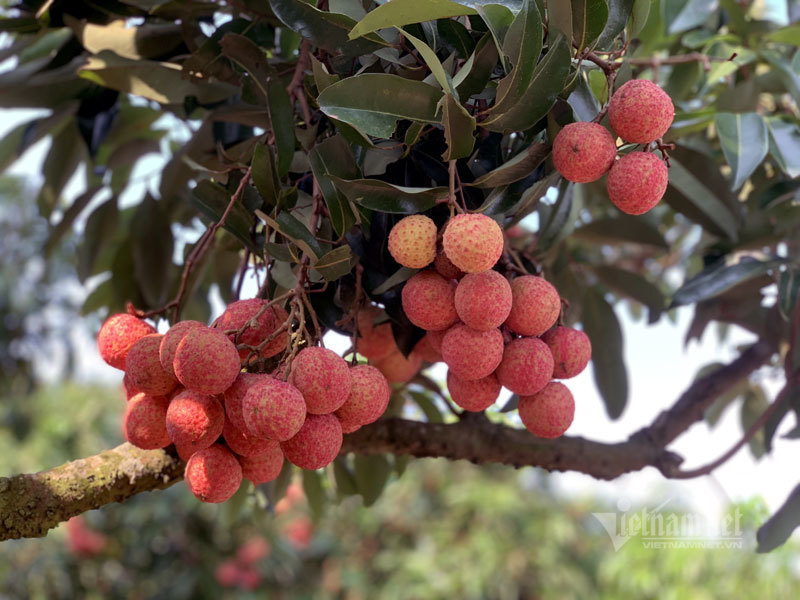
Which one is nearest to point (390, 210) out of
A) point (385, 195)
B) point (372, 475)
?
point (385, 195)

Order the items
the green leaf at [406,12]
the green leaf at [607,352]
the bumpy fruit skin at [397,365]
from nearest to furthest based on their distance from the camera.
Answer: the green leaf at [406,12] < the bumpy fruit skin at [397,365] < the green leaf at [607,352]

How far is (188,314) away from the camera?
1.30 meters

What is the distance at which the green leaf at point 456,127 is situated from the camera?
0.53 metres

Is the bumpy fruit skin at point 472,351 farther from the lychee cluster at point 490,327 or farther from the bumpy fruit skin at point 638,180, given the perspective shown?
the bumpy fruit skin at point 638,180

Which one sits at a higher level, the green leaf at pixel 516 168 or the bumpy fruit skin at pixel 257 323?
the green leaf at pixel 516 168

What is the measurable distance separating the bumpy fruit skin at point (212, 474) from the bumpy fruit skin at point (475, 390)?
20cm

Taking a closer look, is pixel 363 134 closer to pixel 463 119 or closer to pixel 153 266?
pixel 463 119

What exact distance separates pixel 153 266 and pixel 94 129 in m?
0.22

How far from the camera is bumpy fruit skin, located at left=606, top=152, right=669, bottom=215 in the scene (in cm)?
56

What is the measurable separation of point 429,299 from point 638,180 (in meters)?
0.18

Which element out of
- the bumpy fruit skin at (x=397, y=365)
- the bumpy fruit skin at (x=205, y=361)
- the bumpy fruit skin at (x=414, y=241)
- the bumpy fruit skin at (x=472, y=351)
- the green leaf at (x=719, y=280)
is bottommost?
the green leaf at (x=719, y=280)

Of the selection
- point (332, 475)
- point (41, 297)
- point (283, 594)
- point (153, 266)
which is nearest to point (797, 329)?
point (332, 475)

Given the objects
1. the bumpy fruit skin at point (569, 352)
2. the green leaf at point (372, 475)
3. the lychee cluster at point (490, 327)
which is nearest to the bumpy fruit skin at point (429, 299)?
the lychee cluster at point (490, 327)

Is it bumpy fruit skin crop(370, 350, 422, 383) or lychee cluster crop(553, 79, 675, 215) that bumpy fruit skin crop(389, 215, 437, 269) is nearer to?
lychee cluster crop(553, 79, 675, 215)
